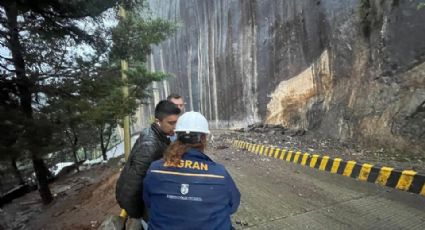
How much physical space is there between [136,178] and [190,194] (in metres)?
0.74

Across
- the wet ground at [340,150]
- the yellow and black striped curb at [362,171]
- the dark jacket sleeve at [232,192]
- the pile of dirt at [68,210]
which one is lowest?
the pile of dirt at [68,210]

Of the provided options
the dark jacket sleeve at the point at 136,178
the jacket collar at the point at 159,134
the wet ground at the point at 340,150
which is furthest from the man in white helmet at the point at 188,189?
the wet ground at the point at 340,150

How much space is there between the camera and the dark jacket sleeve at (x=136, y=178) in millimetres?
2637

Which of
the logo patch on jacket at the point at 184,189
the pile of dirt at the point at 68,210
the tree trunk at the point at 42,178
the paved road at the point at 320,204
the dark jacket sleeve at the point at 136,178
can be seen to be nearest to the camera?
the logo patch on jacket at the point at 184,189

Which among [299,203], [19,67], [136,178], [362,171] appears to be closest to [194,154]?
[136,178]

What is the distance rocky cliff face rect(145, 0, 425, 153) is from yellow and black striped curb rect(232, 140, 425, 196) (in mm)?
A: 1482

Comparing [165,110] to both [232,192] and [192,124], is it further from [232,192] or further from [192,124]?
[232,192]

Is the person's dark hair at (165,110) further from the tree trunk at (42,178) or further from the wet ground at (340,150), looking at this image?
the tree trunk at (42,178)

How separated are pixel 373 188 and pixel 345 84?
17.6 ft

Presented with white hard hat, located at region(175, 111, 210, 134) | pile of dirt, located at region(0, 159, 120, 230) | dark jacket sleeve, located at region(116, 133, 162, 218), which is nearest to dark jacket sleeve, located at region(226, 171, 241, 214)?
white hard hat, located at region(175, 111, 210, 134)

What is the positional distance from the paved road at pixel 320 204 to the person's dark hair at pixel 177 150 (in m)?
2.40

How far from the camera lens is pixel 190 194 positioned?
6.70 feet

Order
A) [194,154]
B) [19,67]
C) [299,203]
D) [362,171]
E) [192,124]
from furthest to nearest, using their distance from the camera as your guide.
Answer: [19,67]
[362,171]
[299,203]
[192,124]
[194,154]

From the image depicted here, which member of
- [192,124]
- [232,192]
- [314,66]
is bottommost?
[232,192]
